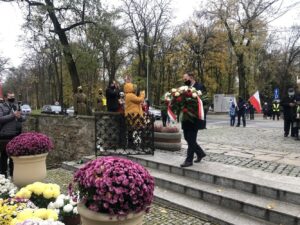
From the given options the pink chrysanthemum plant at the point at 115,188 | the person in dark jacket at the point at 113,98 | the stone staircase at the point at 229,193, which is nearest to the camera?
the pink chrysanthemum plant at the point at 115,188

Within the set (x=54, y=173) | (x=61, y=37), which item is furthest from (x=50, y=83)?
(x=54, y=173)

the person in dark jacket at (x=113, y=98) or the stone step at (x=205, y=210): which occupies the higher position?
the person in dark jacket at (x=113, y=98)

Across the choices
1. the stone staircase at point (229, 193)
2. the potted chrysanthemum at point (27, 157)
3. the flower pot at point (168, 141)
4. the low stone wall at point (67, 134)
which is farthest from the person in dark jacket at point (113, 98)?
the potted chrysanthemum at point (27, 157)

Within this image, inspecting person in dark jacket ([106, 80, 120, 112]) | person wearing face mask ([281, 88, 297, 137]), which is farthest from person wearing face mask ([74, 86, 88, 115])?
person wearing face mask ([281, 88, 297, 137])

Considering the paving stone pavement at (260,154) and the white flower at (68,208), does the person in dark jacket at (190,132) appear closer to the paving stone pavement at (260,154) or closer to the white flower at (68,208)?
the paving stone pavement at (260,154)

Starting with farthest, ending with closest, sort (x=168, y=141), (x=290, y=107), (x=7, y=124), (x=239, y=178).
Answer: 1. (x=290, y=107)
2. (x=168, y=141)
3. (x=7, y=124)
4. (x=239, y=178)

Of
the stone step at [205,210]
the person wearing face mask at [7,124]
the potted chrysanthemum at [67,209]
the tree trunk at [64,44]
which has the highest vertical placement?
the tree trunk at [64,44]

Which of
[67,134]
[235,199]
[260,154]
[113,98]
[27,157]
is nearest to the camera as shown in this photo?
[235,199]

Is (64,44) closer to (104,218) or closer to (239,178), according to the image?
(239,178)

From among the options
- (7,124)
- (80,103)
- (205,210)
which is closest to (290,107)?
(205,210)

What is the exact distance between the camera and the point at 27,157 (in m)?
6.28

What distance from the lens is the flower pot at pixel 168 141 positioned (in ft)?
28.8

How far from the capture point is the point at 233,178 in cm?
561

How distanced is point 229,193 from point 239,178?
1.31 ft
